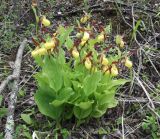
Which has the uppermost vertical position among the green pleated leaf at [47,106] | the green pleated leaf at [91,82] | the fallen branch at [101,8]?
the fallen branch at [101,8]

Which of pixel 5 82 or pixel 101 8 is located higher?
pixel 101 8

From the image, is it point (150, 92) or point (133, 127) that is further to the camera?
point (150, 92)

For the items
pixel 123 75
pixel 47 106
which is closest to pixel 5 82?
pixel 47 106

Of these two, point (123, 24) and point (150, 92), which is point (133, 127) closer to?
point (150, 92)

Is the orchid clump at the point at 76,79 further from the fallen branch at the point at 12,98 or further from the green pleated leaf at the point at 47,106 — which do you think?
the fallen branch at the point at 12,98

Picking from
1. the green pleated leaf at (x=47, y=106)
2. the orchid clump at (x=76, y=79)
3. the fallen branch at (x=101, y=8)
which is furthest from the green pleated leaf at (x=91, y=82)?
the fallen branch at (x=101, y=8)

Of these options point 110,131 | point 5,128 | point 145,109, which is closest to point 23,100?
point 5,128

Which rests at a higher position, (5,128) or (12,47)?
(12,47)

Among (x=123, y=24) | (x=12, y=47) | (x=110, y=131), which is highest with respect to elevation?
(x=123, y=24)

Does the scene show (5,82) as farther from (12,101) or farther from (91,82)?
(91,82)
